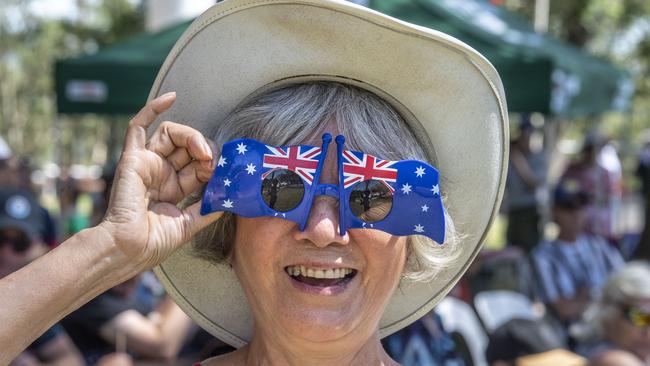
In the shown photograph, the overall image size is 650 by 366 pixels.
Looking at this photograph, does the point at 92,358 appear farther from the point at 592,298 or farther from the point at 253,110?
the point at 592,298

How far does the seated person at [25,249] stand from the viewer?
3822 mm

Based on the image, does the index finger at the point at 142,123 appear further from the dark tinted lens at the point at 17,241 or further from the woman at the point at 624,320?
the dark tinted lens at the point at 17,241

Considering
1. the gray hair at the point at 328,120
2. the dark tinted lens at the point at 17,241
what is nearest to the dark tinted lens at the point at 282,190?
the gray hair at the point at 328,120

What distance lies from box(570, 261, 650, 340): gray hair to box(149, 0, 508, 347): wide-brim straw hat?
241 centimetres

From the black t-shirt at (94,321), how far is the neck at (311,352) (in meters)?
2.23

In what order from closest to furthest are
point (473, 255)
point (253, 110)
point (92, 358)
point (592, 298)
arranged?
1. point (253, 110)
2. point (473, 255)
3. point (92, 358)
4. point (592, 298)

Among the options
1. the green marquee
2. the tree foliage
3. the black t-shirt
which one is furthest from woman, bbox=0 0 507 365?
the tree foliage

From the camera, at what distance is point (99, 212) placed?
6734 mm

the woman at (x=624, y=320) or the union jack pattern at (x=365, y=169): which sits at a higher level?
the union jack pattern at (x=365, y=169)

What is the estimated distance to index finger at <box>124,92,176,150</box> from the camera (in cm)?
170

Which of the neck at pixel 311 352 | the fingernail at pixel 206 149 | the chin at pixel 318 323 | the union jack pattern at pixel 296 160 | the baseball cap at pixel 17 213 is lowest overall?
the baseball cap at pixel 17 213

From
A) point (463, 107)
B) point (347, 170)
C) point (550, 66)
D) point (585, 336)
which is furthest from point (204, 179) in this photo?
point (550, 66)

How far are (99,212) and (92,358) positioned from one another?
8.89ft

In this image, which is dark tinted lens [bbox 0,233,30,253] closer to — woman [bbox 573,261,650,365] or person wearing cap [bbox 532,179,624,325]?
woman [bbox 573,261,650,365]
